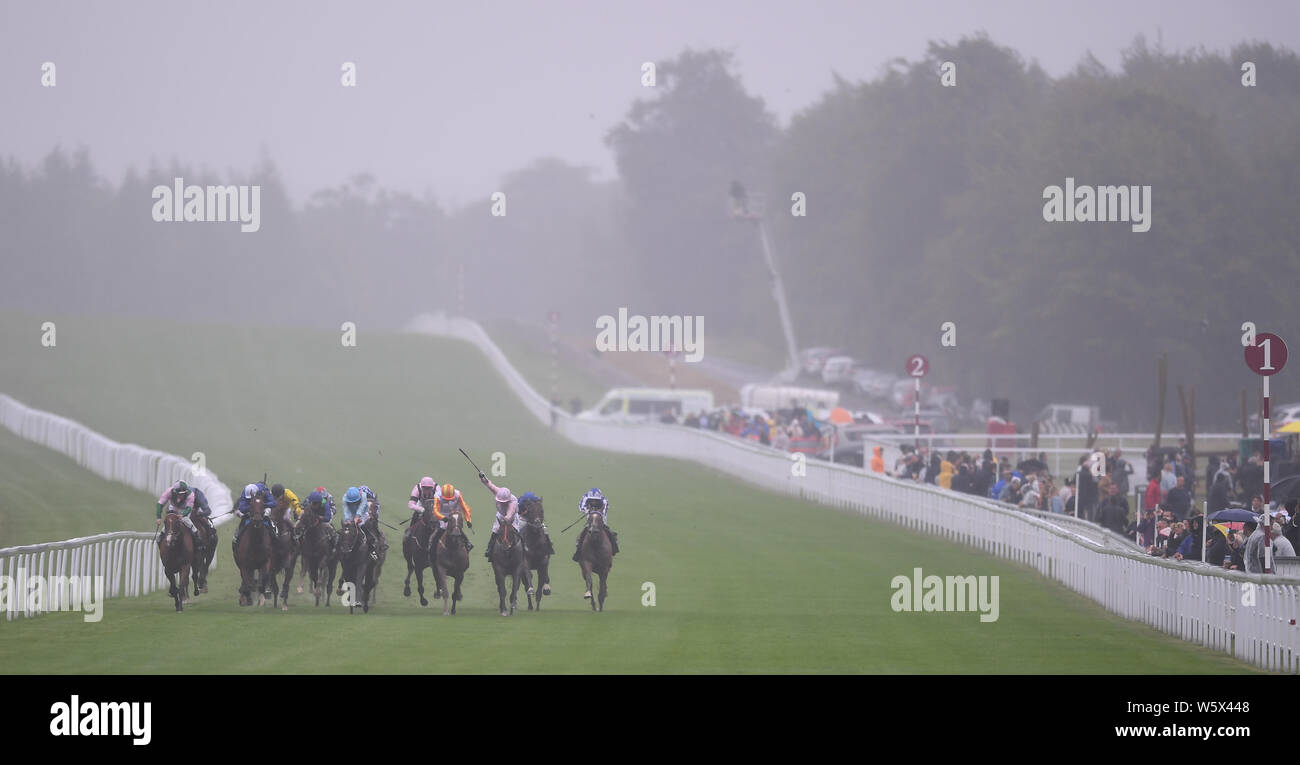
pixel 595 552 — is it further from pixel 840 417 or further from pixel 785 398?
pixel 785 398

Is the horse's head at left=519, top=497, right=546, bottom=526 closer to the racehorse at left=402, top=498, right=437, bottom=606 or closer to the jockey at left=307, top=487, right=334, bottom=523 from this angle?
the racehorse at left=402, top=498, right=437, bottom=606

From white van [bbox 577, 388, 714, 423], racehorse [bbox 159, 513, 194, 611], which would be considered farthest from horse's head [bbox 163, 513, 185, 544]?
white van [bbox 577, 388, 714, 423]

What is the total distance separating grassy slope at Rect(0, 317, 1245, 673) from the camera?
13.6 meters

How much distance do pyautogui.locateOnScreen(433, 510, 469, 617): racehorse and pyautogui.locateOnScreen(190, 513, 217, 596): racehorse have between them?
255 cm

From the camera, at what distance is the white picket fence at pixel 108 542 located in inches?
662

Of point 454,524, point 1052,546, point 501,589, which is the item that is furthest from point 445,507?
point 1052,546

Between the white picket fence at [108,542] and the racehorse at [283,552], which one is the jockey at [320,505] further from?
the white picket fence at [108,542]

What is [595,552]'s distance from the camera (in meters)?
18.4

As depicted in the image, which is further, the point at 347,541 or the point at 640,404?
the point at 640,404

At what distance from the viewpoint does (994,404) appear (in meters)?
34.2

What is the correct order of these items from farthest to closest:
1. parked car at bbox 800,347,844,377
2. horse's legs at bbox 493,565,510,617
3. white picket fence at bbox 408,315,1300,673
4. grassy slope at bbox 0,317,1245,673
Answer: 1. parked car at bbox 800,347,844,377
2. horse's legs at bbox 493,565,510,617
3. white picket fence at bbox 408,315,1300,673
4. grassy slope at bbox 0,317,1245,673

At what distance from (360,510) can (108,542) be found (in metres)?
2.83
